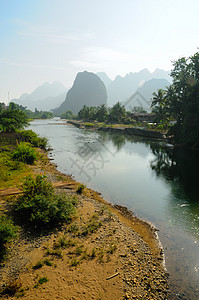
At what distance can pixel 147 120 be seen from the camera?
100250mm

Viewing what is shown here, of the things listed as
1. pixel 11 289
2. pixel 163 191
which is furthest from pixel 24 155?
pixel 11 289

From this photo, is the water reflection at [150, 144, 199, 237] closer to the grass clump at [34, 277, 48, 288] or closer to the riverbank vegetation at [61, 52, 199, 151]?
the riverbank vegetation at [61, 52, 199, 151]

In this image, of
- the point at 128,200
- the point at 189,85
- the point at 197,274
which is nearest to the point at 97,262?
the point at 197,274

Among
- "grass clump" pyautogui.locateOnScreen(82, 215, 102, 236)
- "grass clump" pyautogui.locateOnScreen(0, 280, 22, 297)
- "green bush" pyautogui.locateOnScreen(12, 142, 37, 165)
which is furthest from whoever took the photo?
"green bush" pyautogui.locateOnScreen(12, 142, 37, 165)

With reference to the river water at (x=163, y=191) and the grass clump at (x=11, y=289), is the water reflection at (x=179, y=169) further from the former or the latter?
the grass clump at (x=11, y=289)

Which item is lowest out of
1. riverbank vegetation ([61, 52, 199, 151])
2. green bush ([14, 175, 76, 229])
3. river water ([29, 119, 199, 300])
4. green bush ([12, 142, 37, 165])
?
river water ([29, 119, 199, 300])

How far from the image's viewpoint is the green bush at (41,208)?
11.5 metres

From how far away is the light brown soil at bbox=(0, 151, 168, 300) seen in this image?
304 inches

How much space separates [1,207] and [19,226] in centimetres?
269

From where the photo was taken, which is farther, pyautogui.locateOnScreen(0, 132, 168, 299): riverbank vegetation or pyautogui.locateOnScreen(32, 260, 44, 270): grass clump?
pyautogui.locateOnScreen(32, 260, 44, 270): grass clump

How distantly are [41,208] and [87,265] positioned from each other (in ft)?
14.4

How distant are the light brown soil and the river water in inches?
46.2

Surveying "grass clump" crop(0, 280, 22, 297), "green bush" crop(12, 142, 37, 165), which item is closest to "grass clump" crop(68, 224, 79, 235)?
"grass clump" crop(0, 280, 22, 297)

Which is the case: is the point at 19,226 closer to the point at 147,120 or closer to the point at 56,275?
the point at 56,275
